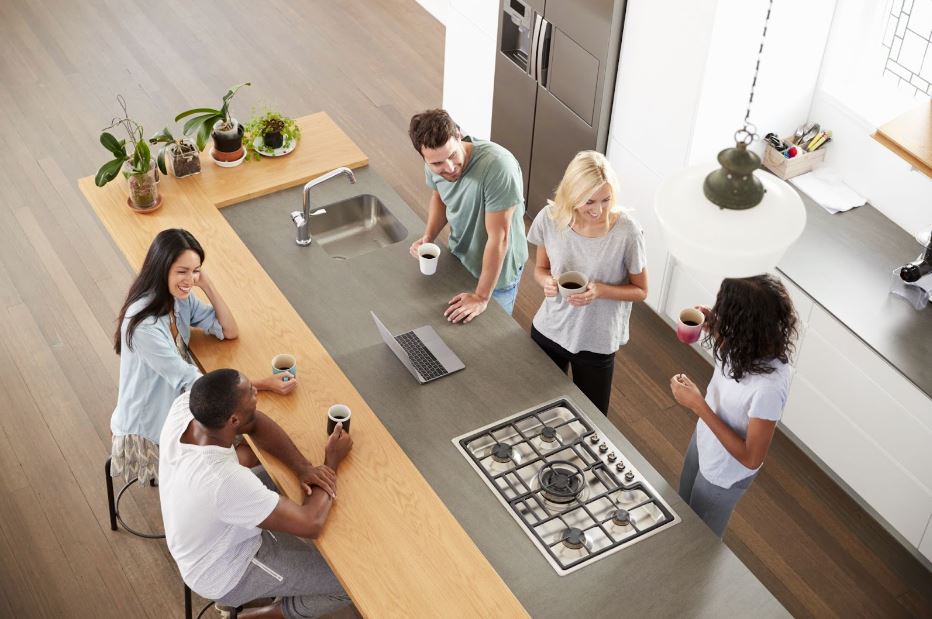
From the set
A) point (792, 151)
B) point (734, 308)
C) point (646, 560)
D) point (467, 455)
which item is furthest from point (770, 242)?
point (792, 151)

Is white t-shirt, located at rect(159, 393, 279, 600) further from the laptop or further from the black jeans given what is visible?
the black jeans

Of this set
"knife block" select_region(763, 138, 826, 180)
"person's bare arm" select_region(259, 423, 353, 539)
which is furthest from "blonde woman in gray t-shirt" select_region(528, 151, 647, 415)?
"knife block" select_region(763, 138, 826, 180)

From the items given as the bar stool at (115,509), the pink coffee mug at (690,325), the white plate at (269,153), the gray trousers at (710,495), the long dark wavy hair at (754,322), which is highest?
the long dark wavy hair at (754,322)

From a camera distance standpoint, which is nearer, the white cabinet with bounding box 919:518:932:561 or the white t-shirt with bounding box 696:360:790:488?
the white t-shirt with bounding box 696:360:790:488

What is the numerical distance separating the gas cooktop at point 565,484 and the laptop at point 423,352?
1.02ft

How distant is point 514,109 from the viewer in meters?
5.69

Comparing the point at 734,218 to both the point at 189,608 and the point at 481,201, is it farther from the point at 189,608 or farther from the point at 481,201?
the point at 189,608

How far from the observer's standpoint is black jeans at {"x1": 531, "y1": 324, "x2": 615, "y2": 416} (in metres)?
3.92

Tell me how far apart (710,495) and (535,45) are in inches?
108

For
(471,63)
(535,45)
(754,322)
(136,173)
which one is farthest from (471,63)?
(754,322)

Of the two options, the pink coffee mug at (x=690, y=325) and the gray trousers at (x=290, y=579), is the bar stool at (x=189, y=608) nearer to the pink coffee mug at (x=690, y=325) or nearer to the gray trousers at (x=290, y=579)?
the gray trousers at (x=290, y=579)

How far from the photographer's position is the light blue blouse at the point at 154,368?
3551mm

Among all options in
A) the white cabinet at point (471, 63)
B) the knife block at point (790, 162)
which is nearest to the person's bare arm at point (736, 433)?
the knife block at point (790, 162)

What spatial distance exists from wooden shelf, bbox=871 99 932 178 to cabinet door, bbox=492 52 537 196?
2.00 meters
